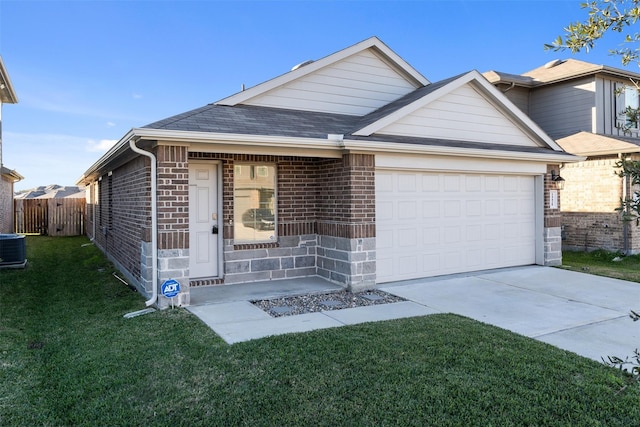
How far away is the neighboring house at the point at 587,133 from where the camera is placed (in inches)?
519

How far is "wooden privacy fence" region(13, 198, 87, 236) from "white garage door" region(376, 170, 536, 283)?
18609mm

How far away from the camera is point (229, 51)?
61.0 ft

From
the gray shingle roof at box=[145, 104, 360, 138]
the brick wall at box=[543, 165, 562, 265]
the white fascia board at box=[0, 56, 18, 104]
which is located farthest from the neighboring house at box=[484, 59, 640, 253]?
the white fascia board at box=[0, 56, 18, 104]

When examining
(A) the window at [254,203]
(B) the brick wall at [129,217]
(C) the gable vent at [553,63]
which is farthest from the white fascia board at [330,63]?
(C) the gable vent at [553,63]

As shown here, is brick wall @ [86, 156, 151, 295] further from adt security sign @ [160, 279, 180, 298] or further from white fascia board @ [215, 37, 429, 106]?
white fascia board @ [215, 37, 429, 106]

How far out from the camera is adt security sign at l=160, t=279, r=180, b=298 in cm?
668

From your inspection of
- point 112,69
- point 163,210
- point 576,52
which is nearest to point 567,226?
point 163,210

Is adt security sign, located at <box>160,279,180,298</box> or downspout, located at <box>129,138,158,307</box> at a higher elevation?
downspout, located at <box>129,138,158,307</box>

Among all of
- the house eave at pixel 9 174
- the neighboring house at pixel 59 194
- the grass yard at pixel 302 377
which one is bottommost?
the grass yard at pixel 302 377

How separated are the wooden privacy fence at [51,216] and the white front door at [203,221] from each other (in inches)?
655

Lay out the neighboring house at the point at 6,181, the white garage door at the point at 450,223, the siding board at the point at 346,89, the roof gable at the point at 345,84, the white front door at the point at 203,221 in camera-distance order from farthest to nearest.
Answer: the neighboring house at the point at 6,181
the siding board at the point at 346,89
the roof gable at the point at 345,84
the white garage door at the point at 450,223
the white front door at the point at 203,221

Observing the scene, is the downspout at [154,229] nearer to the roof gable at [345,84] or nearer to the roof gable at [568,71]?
the roof gable at [345,84]

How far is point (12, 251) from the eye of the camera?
10680 millimetres

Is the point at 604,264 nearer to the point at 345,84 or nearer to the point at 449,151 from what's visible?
the point at 449,151
